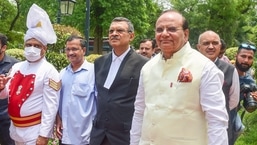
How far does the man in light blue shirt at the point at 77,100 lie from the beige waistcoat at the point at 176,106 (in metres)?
1.52

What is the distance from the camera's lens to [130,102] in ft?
14.1

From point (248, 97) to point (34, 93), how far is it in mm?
2200

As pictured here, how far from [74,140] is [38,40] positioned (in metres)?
1.05

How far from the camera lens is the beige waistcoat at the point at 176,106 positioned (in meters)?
3.09

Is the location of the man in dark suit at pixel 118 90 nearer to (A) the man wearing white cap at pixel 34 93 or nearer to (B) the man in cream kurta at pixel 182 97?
(A) the man wearing white cap at pixel 34 93

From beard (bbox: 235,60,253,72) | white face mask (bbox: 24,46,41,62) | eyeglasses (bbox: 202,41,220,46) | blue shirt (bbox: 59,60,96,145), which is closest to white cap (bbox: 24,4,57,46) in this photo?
white face mask (bbox: 24,46,41,62)

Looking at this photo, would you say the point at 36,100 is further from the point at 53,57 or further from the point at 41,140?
the point at 53,57

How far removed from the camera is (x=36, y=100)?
4.62m

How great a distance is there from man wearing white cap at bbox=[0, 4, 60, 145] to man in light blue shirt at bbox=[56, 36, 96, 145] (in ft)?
0.49

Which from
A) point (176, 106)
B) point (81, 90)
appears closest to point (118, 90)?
point (81, 90)

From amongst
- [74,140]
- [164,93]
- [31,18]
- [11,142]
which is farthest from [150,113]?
[11,142]

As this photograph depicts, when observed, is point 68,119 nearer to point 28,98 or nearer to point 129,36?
point 28,98

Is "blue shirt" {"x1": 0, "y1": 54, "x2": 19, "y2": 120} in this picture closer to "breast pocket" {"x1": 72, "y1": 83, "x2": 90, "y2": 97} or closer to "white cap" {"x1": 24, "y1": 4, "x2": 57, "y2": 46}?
"white cap" {"x1": 24, "y1": 4, "x2": 57, "y2": 46}

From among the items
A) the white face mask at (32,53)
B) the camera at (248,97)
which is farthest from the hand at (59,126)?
the camera at (248,97)
